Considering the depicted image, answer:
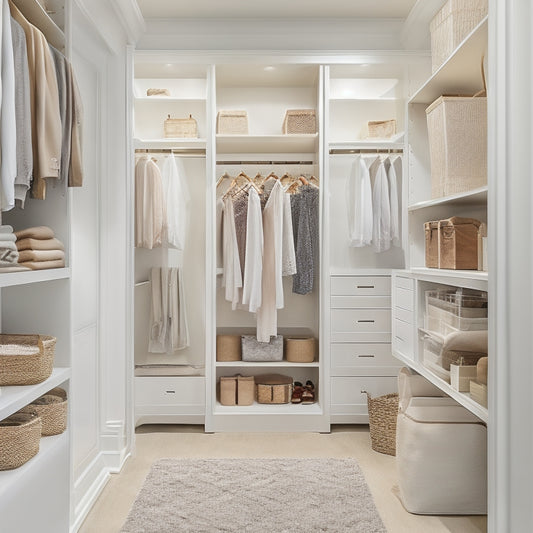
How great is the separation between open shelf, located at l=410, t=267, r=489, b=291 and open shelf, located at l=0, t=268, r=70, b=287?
1.51m

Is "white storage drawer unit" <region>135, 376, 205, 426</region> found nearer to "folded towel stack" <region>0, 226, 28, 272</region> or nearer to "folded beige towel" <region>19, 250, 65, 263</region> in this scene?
"folded beige towel" <region>19, 250, 65, 263</region>

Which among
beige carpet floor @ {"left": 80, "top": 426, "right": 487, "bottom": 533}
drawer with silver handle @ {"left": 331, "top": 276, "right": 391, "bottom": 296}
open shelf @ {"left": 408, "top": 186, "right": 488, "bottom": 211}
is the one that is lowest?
beige carpet floor @ {"left": 80, "top": 426, "right": 487, "bottom": 533}

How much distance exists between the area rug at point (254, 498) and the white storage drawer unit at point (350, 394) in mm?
600

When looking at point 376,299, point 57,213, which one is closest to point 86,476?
point 57,213

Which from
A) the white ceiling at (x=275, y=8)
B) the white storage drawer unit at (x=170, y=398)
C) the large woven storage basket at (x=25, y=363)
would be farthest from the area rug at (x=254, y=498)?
the white ceiling at (x=275, y=8)

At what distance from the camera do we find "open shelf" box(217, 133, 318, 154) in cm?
394

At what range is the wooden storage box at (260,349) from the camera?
397cm

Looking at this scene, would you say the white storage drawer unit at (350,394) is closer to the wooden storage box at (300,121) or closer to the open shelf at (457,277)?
the open shelf at (457,277)

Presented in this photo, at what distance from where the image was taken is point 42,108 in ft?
6.23

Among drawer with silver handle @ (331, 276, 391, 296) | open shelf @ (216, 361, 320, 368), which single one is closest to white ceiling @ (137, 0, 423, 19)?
drawer with silver handle @ (331, 276, 391, 296)

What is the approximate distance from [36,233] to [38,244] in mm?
42

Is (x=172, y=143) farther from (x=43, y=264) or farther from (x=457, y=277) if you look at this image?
(x=457, y=277)

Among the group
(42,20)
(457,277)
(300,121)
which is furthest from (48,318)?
(300,121)

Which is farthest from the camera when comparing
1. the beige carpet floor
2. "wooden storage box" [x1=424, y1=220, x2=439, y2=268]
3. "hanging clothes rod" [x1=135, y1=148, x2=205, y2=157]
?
"hanging clothes rod" [x1=135, y1=148, x2=205, y2=157]
